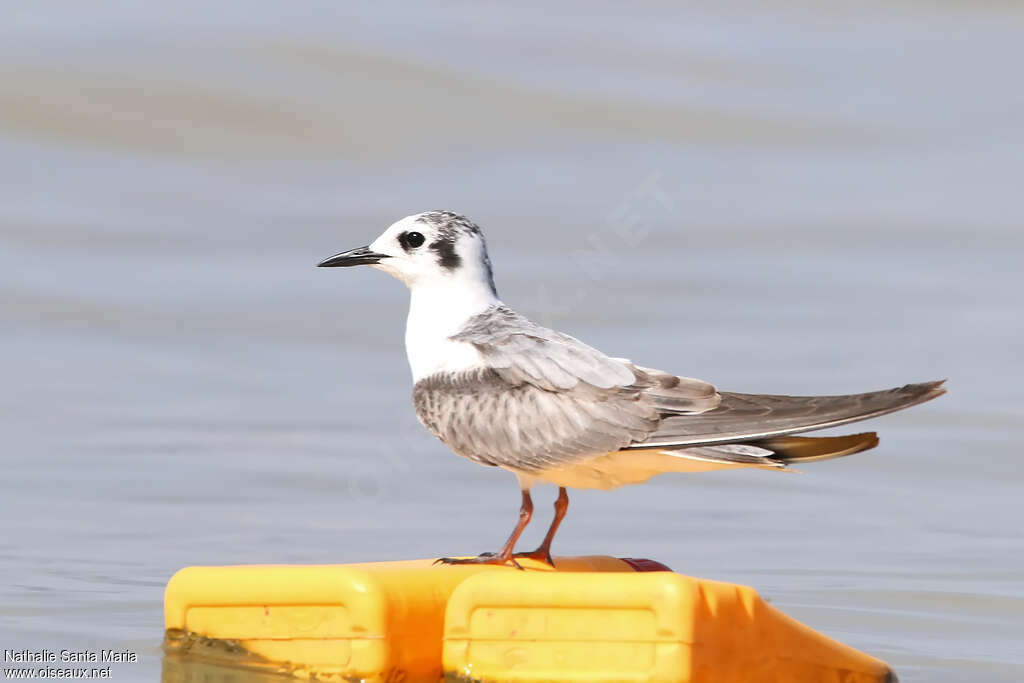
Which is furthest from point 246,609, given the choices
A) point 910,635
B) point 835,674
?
point 910,635

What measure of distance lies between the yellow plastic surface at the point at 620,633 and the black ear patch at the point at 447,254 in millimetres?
1742

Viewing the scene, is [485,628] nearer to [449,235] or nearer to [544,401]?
[544,401]

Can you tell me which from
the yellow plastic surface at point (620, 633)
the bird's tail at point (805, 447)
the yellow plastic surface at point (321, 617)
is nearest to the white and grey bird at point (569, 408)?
the bird's tail at point (805, 447)

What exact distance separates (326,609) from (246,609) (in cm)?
32

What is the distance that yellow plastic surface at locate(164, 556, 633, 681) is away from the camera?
6.25 meters

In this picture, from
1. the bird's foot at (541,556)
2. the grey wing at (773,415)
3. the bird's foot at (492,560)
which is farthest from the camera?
the bird's foot at (541,556)

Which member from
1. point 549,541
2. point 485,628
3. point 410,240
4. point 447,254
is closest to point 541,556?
point 549,541

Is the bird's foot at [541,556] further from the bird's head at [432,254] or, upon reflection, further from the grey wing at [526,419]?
the bird's head at [432,254]

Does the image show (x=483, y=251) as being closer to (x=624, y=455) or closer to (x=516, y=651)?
(x=624, y=455)

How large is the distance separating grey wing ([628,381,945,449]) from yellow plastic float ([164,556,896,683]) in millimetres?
703

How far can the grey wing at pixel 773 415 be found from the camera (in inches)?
256

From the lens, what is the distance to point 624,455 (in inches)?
273

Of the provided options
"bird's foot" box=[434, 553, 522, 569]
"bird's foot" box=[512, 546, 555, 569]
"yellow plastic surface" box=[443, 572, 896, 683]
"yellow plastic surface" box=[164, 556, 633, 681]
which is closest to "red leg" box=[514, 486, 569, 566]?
"bird's foot" box=[512, 546, 555, 569]

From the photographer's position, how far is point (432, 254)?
7.59 metres
